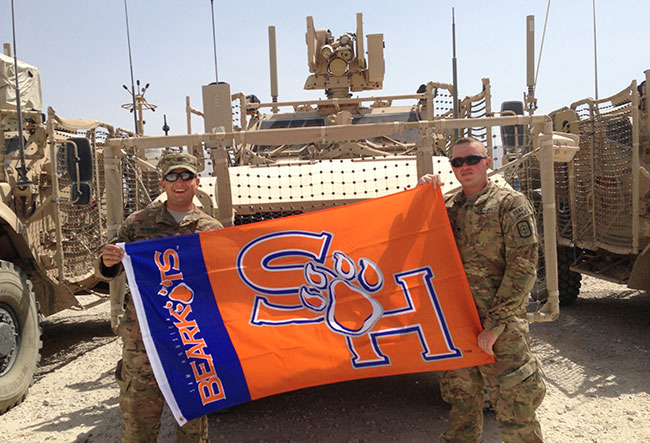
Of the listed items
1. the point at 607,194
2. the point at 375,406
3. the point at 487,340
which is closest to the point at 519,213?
the point at 487,340

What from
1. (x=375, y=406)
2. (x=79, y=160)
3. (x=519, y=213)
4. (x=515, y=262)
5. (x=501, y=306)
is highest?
(x=79, y=160)

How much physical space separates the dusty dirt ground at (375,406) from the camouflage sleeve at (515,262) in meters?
1.23

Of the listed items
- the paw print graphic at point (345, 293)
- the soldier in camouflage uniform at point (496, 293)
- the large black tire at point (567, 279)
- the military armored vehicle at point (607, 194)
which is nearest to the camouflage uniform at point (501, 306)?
the soldier in camouflage uniform at point (496, 293)

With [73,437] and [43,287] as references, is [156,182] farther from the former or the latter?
[73,437]

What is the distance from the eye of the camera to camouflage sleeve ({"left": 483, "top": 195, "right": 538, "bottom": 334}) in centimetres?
267

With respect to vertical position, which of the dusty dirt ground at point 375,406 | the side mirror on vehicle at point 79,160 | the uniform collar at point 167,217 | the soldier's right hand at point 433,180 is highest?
the side mirror on vehicle at point 79,160

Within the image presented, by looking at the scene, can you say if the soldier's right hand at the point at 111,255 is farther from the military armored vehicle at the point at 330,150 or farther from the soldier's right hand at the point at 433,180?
the soldier's right hand at the point at 433,180

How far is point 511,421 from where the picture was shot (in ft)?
8.91

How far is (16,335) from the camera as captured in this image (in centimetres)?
475

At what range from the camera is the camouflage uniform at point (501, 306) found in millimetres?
2686

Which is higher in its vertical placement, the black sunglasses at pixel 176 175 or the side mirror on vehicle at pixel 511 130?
A: the side mirror on vehicle at pixel 511 130

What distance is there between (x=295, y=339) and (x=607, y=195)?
462cm

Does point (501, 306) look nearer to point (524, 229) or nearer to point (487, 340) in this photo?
point (487, 340)

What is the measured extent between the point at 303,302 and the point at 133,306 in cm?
87
